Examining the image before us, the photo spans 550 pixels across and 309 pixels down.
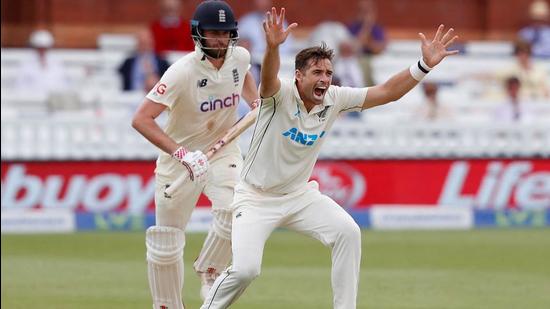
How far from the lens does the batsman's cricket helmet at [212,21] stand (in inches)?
245

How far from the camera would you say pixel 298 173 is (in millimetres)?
5805

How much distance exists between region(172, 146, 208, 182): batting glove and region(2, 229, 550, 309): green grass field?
1.38 m

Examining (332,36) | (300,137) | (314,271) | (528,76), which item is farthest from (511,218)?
(300,137)

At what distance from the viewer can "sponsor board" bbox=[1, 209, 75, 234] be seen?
11188 millimetres

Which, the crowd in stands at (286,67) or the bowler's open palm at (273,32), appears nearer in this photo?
the bowler's open palm at (273,32)

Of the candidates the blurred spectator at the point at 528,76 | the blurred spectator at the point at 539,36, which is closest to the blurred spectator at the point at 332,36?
the blurred spectator at the point at 528,76

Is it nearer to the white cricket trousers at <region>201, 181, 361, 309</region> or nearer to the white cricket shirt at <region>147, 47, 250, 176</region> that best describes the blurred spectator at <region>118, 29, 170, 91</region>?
the white cricket shirt at <region>147, 47, 250, 176</region>

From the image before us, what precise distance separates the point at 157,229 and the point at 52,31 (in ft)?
31.8

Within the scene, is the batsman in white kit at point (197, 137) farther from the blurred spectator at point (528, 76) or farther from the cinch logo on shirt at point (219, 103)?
the blurred spectator at point (528, 76)

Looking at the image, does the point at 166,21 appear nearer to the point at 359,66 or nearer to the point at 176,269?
the point at 359,66

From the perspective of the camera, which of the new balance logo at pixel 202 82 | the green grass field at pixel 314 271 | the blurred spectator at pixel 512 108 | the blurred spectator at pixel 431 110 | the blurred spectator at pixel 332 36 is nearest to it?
the new balance logo at pixel 202 82

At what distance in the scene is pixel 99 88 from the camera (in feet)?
43.7

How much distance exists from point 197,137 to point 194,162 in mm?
576

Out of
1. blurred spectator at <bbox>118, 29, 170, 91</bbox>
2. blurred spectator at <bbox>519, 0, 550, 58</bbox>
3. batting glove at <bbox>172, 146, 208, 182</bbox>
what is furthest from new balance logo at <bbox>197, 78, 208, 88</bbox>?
blurred spectator at <bbox>519, 0, 550, 58</bbox>
